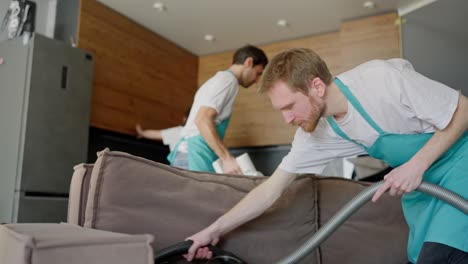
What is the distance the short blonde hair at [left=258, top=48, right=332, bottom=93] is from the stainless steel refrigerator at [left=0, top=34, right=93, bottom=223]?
1.63 metres

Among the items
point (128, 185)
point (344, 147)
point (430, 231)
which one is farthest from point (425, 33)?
point (128, 185)

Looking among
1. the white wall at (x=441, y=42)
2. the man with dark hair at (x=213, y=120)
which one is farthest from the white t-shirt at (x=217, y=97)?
the white wall at (x=441, y=42)

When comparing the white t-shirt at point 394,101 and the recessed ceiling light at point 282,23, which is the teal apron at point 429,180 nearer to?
the white t-shirt at point 394,101

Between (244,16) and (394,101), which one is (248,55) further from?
(394,101)

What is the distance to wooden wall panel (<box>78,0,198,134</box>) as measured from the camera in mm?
2934

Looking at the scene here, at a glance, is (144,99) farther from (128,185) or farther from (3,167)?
(128,185)

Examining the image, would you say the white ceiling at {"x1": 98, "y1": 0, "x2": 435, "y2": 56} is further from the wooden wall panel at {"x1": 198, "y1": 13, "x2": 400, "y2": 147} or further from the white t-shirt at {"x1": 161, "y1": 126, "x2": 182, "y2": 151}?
the white t-shirt at {"x1": 161, "y1": 126, "x2": 182, "y2": 151}

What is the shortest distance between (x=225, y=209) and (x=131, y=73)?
2.04 meters

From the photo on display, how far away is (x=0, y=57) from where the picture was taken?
271 cm

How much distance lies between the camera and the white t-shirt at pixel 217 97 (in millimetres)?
2268

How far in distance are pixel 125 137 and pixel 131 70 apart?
0.44 meters

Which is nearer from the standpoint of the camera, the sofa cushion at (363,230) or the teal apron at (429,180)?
the teal apron at (429,180)

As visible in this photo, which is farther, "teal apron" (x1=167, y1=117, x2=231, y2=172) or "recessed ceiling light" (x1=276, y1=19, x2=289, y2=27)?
"recessed ceiling light" (x1=276, y1=19, x2=289, y2=27)

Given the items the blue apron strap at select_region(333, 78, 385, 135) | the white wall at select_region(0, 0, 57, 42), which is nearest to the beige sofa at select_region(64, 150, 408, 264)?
the blue apron strap at select_region(333, 78, 385, 135)
